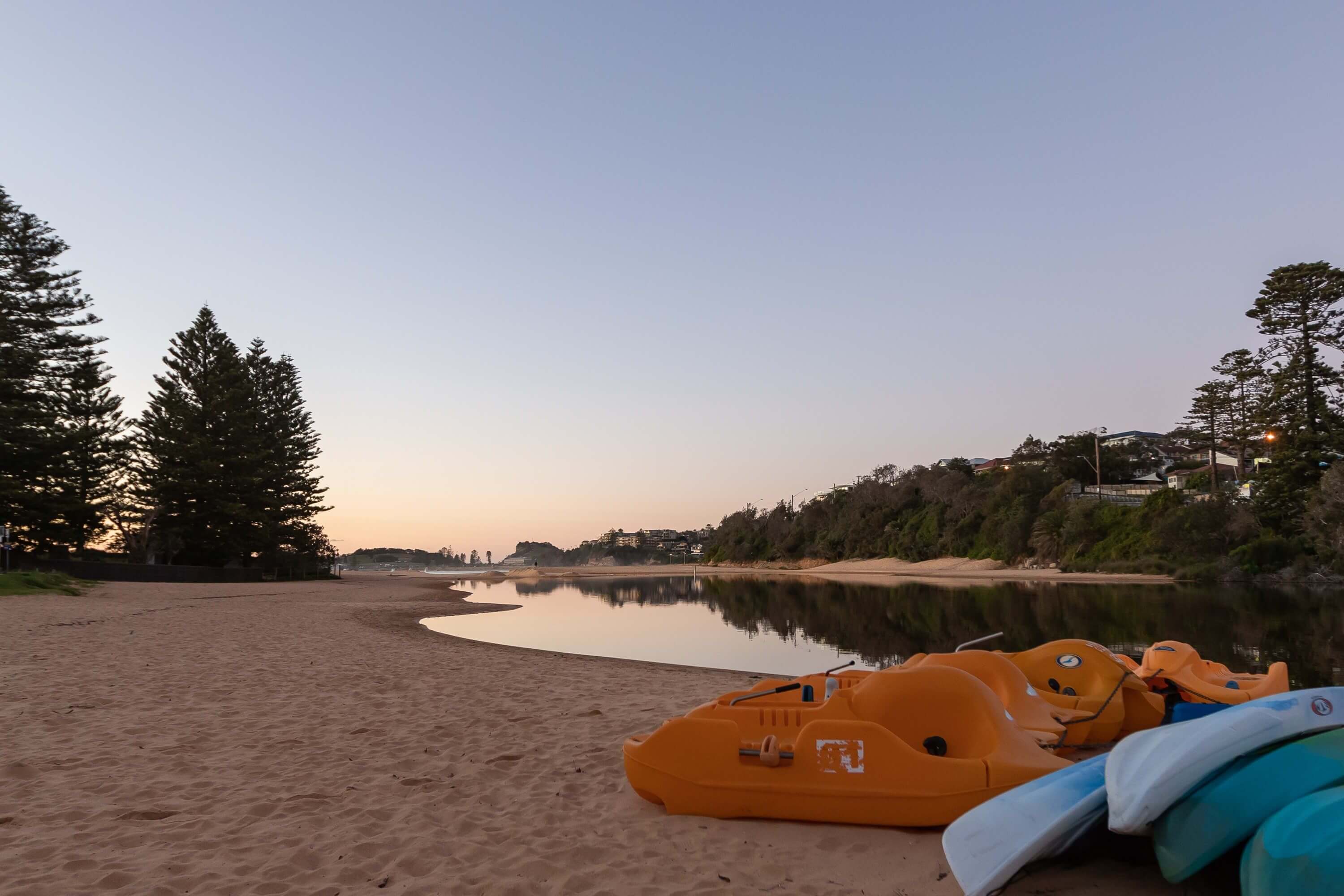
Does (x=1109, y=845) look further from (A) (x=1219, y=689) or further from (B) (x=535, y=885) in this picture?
(A) (x=1219, y=689)

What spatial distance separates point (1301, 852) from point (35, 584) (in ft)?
89.9

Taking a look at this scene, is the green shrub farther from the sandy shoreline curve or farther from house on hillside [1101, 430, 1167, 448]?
house on hillside [1101, 430, 1167, 448]

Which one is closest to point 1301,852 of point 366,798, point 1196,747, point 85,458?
point 1196,747

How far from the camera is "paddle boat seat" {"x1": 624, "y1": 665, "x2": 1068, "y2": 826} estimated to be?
12.5 feet

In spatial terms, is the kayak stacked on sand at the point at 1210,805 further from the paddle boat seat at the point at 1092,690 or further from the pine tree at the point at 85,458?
the pine tree at the point at 85,458

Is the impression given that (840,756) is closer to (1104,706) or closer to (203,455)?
(1104,706)

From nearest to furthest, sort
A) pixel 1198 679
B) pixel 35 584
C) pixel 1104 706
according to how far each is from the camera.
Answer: pixel 1104 706 → pixel 1198 679 → pixel 35 584

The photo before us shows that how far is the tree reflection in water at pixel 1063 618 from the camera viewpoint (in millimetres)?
13305

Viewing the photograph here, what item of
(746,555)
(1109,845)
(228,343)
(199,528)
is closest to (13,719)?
(1109,845)

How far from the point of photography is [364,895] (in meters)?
3.19

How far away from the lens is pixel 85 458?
106 feet

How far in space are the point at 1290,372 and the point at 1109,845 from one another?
44975 millimetres

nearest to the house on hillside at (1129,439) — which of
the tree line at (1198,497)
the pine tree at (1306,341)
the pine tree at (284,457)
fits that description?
the tree line at (1198,497)

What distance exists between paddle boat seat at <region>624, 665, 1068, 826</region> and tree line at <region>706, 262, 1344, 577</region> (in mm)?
36932
